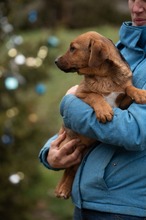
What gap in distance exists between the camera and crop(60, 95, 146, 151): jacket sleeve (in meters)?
A: 2.50

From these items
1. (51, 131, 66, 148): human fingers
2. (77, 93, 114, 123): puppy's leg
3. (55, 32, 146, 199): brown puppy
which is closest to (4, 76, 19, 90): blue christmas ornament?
(51, 131, 66, 148): human fingers

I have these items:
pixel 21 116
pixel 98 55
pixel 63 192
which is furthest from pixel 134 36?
pixel 21 116

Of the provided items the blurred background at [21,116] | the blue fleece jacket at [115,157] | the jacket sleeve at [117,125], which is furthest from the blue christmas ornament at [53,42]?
the jacket sleeve at [117,125]

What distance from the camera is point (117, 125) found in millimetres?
2527

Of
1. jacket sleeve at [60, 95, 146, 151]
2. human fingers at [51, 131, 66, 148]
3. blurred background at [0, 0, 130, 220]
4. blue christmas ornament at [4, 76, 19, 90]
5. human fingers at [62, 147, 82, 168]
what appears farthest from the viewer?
blurred background at [0, 0, 130, 220]

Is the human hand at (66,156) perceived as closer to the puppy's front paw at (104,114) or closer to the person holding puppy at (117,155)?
the person holding puppy at (117,155)

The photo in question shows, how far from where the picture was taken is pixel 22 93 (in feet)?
19.8

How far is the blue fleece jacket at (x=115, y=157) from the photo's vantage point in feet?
8.26

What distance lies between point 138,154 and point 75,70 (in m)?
0.58

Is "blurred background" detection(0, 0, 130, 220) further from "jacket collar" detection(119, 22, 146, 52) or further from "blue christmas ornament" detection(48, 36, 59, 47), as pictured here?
"jacket collar" detection(119, 22, 146, 52)

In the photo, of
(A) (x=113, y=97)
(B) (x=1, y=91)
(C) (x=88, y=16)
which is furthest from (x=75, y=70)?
(C) (x=88, y=16)

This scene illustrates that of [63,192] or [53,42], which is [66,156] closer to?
[63,192]

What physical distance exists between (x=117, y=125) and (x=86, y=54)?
541 mm

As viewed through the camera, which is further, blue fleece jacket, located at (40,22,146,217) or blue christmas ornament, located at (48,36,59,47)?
blue christmas ornament, located at (48,36,59,47)
